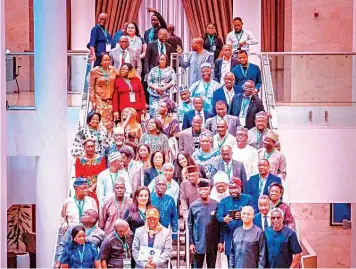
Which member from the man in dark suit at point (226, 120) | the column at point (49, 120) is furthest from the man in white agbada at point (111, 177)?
the column at point (49, 120)

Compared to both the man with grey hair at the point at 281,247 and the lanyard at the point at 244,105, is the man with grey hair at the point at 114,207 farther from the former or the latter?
the lanyard at the point at 244,105

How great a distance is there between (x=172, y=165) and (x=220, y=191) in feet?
2.78

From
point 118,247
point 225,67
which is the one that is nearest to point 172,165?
point 118,247

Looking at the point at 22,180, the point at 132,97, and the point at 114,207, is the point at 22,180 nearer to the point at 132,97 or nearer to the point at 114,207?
the point at 132,97

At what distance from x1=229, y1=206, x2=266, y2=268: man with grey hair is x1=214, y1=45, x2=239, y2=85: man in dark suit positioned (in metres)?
4.66

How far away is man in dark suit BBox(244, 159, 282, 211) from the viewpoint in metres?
12.8

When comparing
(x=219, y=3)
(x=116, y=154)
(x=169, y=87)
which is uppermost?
(x=219, y=3)

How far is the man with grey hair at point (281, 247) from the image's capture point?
1165 cm

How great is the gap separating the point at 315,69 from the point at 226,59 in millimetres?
3292

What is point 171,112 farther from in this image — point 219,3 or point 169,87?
point 219,3

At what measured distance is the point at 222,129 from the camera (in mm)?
14008

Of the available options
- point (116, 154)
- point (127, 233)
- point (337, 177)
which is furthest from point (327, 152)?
point (127, 233)

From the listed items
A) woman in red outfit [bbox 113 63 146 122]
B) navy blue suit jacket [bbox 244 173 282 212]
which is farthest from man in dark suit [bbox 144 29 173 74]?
navy blue suit jacket [bbox 244 173 282 212]

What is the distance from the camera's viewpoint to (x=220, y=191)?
41.2 ft
